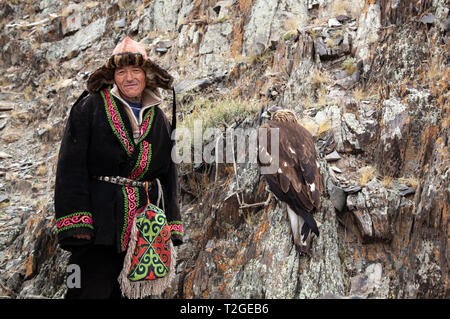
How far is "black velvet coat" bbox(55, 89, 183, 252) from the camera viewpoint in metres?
3.03

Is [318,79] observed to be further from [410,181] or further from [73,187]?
[73,187]

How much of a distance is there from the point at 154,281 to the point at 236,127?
274 centimetres

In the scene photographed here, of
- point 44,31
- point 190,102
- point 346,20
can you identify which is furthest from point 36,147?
point 346,20

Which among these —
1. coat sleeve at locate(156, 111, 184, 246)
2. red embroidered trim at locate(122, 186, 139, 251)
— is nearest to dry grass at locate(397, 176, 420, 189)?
coat sleeve at locate(156, 111, 184, 246)

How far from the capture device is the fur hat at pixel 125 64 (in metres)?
3.32

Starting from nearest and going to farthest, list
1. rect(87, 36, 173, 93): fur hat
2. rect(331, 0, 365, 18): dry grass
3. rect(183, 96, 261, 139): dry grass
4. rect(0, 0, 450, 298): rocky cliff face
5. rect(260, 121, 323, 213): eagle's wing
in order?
rect(87, 36, 173, 93): fur hat
rect(0, 0, 450, 298): rocky cliff face
rect(260, 121, 323, 213): eagle's wing
rect(183, 96, 261, 139): dry grass
rect(331, 0, 365, 18): dry grass

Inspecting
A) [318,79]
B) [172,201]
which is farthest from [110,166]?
[318,79]

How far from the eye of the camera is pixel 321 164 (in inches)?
173

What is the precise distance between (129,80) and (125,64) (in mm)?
120

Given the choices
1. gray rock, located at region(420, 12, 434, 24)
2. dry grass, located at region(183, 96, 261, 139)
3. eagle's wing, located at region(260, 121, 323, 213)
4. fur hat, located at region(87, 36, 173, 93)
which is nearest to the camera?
fur hat, located at region(87, 36, 173, 93)

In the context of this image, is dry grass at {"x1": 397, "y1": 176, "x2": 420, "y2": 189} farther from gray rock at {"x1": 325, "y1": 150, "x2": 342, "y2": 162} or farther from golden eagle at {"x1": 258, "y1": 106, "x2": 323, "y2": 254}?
golden eagle at {"x1": 258, "y1": 106, "x2": 323, "y2": 254}

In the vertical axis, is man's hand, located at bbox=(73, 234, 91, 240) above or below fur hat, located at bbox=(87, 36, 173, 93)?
below

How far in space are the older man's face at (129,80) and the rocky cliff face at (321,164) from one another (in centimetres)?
168

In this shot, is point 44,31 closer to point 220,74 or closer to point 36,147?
point 36,147
